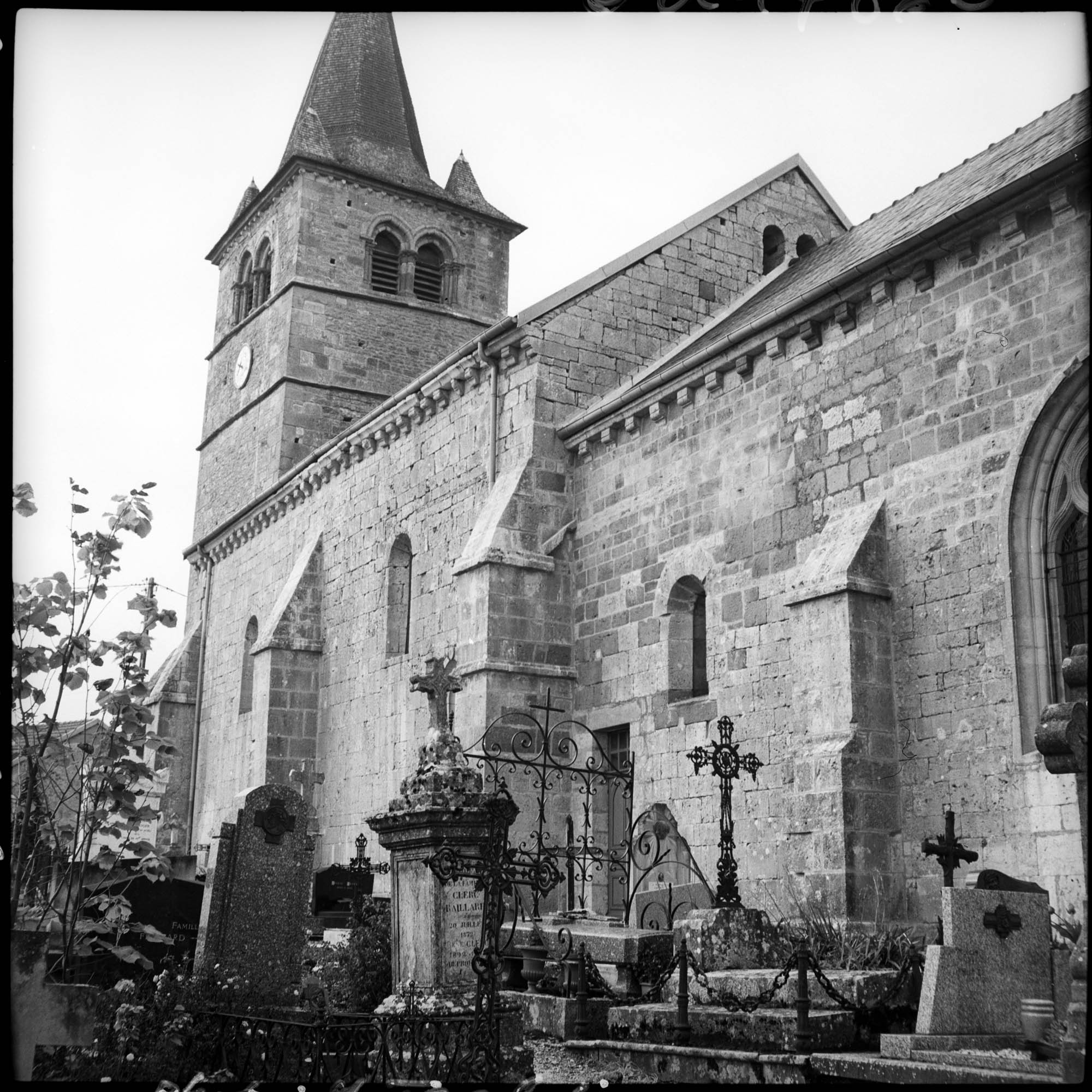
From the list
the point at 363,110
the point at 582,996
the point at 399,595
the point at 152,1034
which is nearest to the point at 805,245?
the point at 399,595

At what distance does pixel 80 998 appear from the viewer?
7672 millimetres

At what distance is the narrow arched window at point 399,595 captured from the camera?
65.9 feet

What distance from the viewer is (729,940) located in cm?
1064

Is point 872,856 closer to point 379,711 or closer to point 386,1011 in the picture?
point 386,1011

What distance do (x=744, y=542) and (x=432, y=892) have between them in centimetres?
616

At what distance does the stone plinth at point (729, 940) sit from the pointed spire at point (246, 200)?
2548 centimetres

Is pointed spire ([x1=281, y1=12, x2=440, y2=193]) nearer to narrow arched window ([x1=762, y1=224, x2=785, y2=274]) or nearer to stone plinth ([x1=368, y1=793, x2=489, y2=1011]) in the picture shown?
narrow arched window ([x1=762, y1=224, x2=785, y2=274])

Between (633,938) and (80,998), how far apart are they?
15.3 feet

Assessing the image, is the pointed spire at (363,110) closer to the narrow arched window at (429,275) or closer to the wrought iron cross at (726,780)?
the narrow arched window at (429,275)

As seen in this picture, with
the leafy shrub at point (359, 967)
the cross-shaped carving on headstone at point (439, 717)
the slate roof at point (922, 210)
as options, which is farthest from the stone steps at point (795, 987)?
the slate roof at point (922, 210)

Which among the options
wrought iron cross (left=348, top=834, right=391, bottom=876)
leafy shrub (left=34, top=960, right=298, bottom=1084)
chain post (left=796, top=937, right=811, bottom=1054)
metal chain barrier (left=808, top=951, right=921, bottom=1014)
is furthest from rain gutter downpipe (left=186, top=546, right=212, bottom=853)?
chain post (left=796, top=937, right=811, bottom=1054)

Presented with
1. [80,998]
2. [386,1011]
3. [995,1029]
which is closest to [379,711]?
[386,1011]

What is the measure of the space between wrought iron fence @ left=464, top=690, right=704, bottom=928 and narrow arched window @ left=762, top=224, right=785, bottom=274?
8.43 m

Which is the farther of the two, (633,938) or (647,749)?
(647,749)
